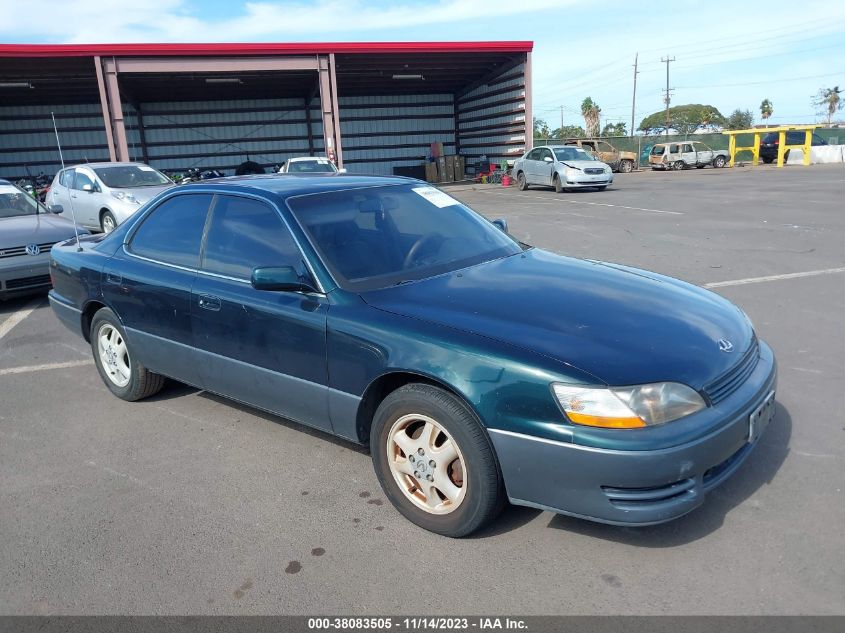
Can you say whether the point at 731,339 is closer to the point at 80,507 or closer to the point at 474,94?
the point at 80,507

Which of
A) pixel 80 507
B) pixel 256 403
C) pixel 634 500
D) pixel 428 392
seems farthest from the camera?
pixel 256 403

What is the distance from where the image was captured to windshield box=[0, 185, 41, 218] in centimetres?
876

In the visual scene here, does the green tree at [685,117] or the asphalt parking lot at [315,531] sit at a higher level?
the green tree at [685,117]

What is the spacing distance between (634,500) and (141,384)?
3.48 metres

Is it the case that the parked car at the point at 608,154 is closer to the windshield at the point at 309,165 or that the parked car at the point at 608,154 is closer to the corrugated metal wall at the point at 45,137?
the windshield at the point at 309,165

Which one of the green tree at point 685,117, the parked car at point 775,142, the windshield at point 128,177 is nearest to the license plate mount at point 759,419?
the windshield at point 128,177

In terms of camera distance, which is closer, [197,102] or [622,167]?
[197,102]

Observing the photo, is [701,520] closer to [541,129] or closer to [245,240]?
[245,240]

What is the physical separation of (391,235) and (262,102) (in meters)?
30.2

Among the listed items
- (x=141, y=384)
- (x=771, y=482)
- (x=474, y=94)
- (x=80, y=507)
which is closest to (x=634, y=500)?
(x=771, y=482)

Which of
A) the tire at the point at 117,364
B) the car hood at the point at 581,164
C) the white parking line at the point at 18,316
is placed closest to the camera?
the tire at the point at 117,364

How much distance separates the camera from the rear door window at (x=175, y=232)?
4113 millimetres

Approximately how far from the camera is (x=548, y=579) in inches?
106

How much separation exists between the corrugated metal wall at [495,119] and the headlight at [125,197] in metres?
18.4
